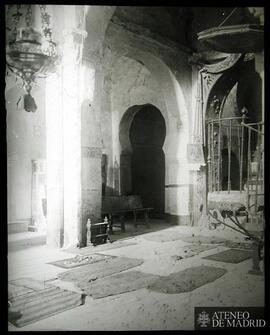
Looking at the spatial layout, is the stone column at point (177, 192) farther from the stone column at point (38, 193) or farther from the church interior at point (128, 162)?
the stone column at point (38, 193)

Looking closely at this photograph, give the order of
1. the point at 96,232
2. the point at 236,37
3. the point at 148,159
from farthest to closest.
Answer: the point at 148,159, the point at 96,232, the point at 236,37

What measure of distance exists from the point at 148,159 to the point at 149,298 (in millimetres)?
7869

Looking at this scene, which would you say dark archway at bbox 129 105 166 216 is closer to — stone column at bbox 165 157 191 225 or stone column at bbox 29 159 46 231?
stone column at bbox 165 157 191 225

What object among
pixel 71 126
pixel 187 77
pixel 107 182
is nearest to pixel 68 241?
pixel 71 126

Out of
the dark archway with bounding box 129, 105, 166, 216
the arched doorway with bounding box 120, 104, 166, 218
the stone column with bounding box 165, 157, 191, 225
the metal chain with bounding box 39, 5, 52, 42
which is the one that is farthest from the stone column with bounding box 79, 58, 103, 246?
the dark archway with bounding box 129, 105, 166, 216

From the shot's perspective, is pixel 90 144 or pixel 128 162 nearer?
pixel 90 144

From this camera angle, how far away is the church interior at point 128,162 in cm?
450

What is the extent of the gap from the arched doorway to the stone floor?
205 inches

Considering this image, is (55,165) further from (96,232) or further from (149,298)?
(149,298)

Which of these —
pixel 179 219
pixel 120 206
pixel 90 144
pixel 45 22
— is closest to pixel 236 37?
pixel 45 22

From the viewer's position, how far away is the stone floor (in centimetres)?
384

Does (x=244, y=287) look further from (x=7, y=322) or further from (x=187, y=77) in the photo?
(x=187, y=77)

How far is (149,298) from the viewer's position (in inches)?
172

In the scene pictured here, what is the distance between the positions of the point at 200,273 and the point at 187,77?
19.6 ft
